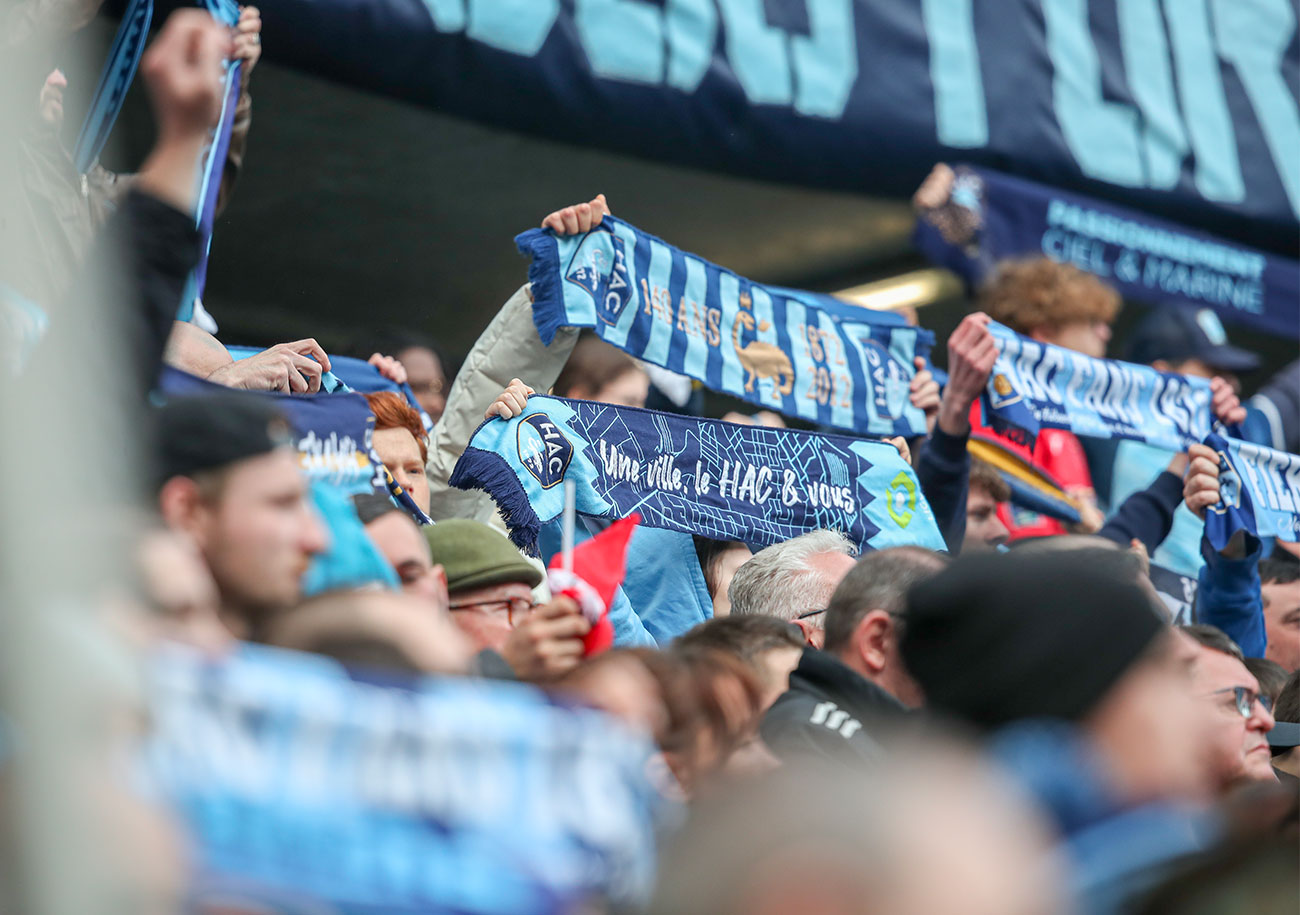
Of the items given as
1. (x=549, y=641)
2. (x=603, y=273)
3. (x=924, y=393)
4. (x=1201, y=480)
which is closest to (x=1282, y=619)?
(x=1201, y=480)

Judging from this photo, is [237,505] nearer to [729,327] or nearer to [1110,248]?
[729,327]

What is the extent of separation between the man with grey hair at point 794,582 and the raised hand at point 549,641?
1.10 metres

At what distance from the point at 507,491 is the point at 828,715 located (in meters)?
1.42

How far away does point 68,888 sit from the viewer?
3.62ft

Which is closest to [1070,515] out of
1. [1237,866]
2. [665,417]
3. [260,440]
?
[665,417]

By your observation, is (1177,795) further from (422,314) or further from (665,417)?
(422,314)

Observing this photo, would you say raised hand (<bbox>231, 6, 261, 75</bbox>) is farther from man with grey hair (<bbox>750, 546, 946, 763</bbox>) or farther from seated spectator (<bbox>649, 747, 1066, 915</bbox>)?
seated spectator (<bbox>649, 747, 1066, 915</bbox>)

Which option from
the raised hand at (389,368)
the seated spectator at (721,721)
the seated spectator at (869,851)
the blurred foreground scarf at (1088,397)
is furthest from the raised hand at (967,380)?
the seated spectator at (869,851)

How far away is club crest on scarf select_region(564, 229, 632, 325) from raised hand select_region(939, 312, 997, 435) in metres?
1.05

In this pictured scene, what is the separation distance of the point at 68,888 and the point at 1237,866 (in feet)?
4.37

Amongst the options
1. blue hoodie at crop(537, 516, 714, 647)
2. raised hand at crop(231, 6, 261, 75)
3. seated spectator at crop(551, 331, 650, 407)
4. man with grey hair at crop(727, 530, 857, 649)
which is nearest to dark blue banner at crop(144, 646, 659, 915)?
man with grey hair at crop(727, 530, 857, 649)

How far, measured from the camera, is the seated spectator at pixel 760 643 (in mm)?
2641

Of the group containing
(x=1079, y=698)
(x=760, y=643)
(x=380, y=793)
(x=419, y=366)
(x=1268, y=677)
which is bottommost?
(x=1268, y=677)

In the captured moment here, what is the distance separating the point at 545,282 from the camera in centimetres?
407
